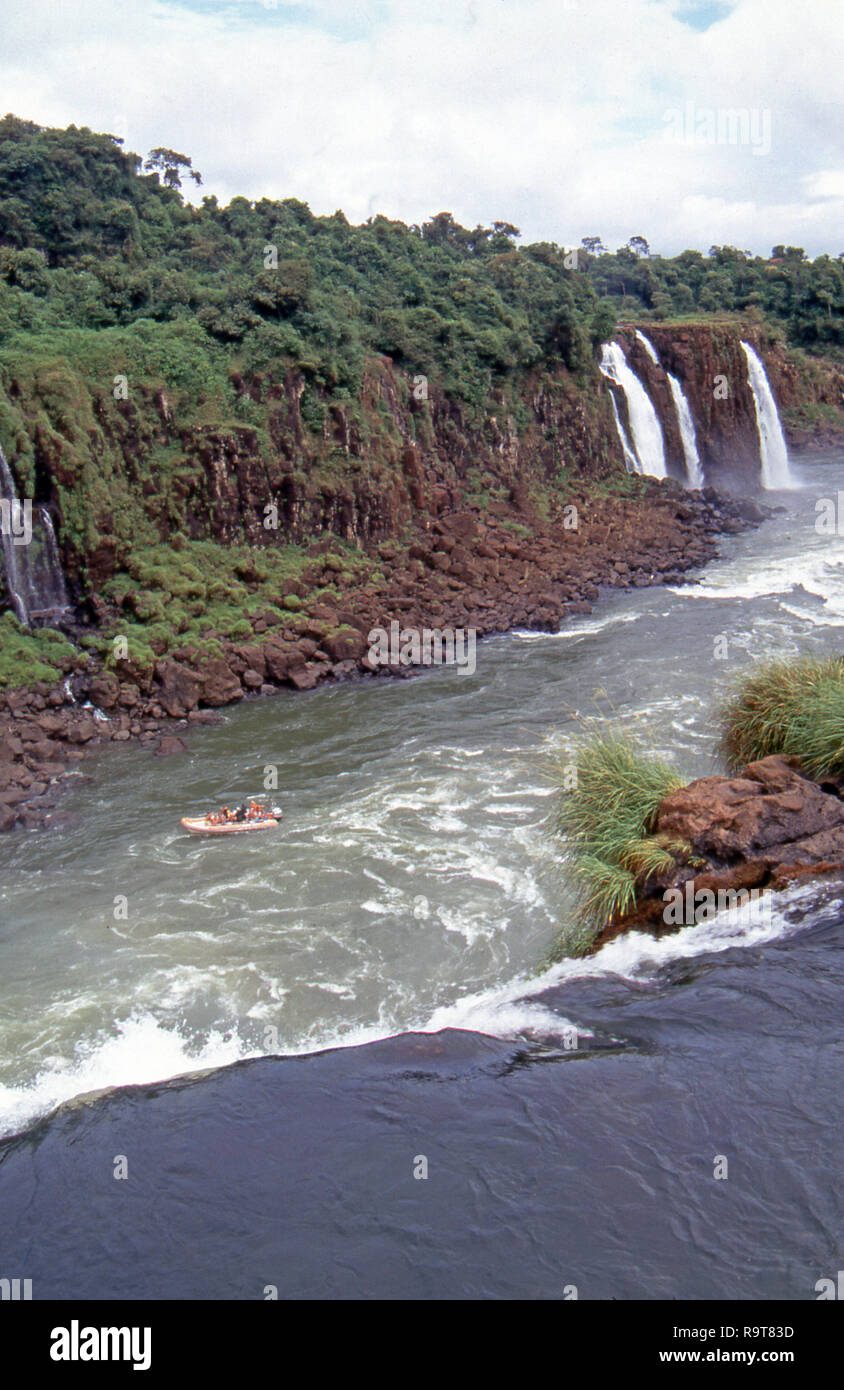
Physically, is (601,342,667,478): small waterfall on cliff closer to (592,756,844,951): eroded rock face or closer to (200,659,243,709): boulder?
(200,659,243,709): boulder

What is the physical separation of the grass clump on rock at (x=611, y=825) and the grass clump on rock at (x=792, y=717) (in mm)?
1491

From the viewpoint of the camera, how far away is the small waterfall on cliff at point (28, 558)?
24.1 m

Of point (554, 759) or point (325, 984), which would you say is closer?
point (325, 984)

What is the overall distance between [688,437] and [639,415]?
9.92ft

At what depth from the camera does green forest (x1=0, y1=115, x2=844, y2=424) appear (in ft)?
96.7

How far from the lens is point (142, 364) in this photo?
92.9 ft

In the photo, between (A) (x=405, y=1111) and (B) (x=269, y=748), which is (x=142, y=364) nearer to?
(B) (x=269, y=748)

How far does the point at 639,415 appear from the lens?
43750mm

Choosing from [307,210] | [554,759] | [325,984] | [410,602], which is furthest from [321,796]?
[307,210]

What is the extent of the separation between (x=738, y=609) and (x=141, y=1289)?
25.5 meters

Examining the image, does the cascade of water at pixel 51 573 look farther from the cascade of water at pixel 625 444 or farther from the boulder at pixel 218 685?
the cascade of water at pixel 625 444

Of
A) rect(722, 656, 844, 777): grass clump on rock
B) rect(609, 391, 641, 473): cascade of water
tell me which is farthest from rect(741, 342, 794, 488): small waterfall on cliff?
rect(722, 656, 844, 777): grass clump on rock

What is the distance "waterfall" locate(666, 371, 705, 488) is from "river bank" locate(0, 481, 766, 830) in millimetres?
3807

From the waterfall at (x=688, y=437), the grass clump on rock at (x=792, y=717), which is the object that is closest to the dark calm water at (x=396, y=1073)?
the grass clump on rock at (x=792, y=717)
